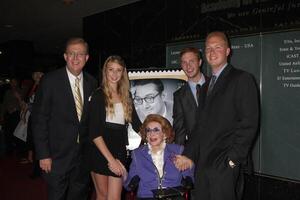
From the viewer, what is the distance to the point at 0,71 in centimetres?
1406

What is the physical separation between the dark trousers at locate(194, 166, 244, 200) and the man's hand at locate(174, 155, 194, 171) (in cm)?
19

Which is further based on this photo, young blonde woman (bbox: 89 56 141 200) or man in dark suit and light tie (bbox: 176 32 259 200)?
young blonde woman (bbox: 89 56 141 200)

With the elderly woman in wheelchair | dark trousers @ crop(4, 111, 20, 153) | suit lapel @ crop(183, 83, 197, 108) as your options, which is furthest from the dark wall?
the elderly woman in wheelchair

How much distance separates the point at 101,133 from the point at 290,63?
222 centimetres

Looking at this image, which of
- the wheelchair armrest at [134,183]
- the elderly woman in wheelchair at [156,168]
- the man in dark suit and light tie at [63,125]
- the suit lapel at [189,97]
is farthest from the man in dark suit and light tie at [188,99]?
the man in dark suit and light tie at [63,125]

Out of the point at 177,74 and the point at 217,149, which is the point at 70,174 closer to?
the point at 217,149

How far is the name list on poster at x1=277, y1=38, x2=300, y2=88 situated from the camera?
3594 millimetres

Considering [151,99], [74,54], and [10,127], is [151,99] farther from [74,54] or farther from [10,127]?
[10,127]

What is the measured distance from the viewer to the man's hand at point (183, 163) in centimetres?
262

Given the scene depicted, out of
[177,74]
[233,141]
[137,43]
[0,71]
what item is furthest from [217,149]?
[0,71]

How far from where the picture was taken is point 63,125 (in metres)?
2.70

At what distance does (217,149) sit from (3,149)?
246 inches

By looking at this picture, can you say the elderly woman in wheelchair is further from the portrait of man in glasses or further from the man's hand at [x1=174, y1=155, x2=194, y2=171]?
the portrait of man in glasses

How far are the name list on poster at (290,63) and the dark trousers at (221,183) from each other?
1.69 metres
